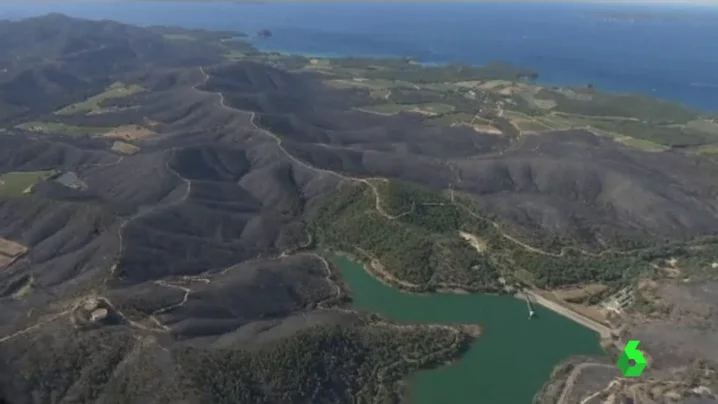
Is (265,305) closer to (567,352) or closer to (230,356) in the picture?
(230,356)

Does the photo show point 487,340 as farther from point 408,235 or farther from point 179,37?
point 179,37

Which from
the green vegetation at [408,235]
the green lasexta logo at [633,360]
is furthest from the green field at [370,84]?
the green lasexta logo at [633,360]

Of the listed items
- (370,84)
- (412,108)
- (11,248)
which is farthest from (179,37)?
(11,248)

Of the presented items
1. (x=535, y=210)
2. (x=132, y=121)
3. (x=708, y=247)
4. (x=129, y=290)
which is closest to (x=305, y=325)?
(x=129, y=290)

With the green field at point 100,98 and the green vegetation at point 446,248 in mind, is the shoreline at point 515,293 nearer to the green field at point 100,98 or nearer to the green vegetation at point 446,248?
the green vegetation at point 446,248

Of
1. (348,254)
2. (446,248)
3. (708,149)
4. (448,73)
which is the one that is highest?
(708,149)

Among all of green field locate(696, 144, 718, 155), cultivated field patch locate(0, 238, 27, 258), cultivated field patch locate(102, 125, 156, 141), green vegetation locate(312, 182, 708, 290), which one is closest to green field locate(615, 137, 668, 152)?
green field locate(696, 144, 718, 155)

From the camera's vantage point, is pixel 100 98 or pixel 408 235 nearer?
pixel 408 235
